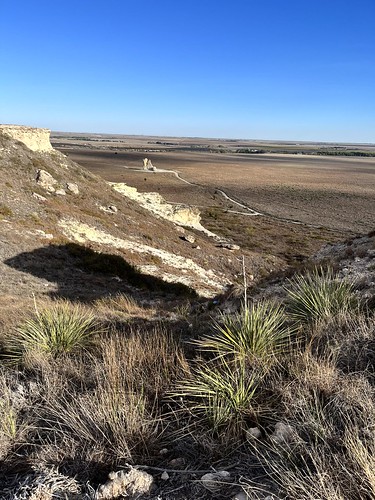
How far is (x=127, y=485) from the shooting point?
2.80 metres

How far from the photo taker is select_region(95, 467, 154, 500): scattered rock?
8.94 feet

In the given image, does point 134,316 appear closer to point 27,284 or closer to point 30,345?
point 30,345

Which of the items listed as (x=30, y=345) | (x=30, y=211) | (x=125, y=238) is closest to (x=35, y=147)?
(x=30, y=211)

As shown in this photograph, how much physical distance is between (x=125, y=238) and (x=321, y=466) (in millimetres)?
24174

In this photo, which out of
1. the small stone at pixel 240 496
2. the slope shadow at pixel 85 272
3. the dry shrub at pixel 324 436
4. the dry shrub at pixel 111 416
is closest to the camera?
the dry shrub at pixel 324 436

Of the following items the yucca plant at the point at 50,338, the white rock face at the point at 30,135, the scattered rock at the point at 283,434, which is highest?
the white rock face at the point at 30,135

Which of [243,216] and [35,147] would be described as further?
[243,216]

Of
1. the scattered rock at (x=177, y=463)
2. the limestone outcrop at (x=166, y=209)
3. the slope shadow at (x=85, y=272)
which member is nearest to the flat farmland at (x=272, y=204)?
the limestone outcrop at (x=166, y=209)

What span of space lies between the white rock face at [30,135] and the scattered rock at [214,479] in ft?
119

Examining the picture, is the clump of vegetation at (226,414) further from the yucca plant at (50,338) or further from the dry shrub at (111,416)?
the yucca plant at (50,338)

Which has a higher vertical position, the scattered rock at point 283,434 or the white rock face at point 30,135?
the white rock face at point 30,135

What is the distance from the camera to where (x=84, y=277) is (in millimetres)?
18250

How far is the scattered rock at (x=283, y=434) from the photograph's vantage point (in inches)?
117

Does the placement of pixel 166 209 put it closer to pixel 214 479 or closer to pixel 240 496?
pixel 214 479
